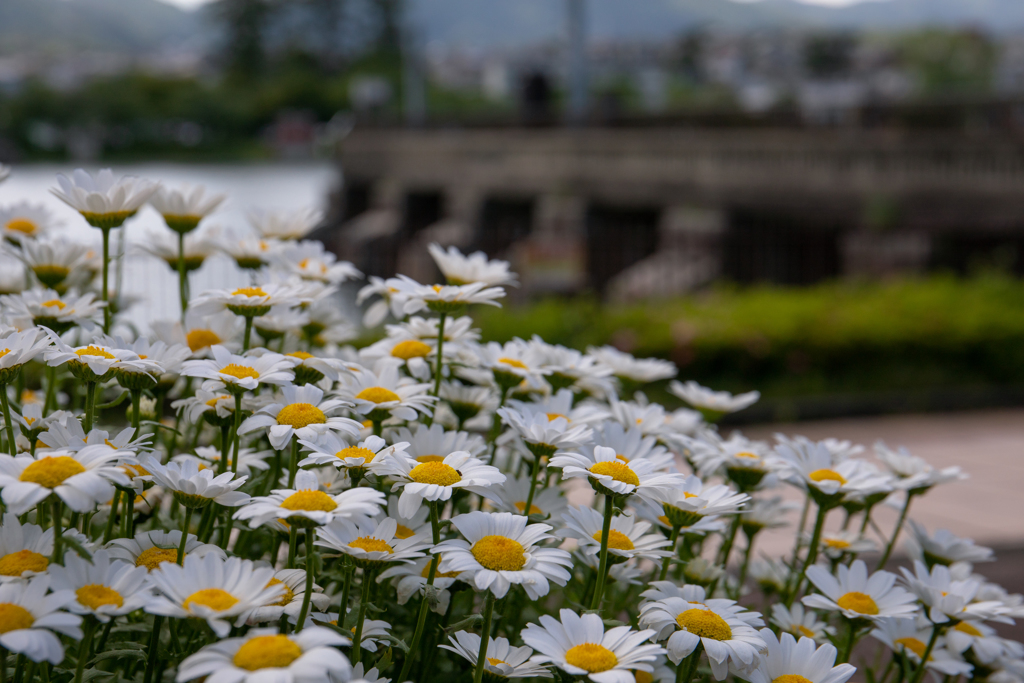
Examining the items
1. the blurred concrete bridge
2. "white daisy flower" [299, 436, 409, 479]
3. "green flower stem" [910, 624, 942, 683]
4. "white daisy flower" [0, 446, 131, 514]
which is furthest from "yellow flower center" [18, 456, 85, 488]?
the blurred concrete bridge

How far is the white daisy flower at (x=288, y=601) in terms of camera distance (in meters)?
1.41

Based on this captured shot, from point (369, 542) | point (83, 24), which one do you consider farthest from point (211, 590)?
point (83, 24)

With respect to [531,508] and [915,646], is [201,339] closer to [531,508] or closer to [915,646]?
[531,508]

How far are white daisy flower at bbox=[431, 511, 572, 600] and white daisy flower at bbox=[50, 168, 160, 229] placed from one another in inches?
37.5

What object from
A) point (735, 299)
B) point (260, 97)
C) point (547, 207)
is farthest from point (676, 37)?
point (735, 299)

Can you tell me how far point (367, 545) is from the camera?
1459mm

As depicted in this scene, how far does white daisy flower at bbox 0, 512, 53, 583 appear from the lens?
1345 millimetres

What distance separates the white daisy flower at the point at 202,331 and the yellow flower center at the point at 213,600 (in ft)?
2.69

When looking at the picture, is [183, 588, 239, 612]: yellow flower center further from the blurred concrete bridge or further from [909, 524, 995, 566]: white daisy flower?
the blurred concrete bridge

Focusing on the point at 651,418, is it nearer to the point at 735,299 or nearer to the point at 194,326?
the point at 194,326

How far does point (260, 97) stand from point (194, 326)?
83849mm

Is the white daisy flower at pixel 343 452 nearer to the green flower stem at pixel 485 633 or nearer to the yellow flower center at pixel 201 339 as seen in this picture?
the green flower stem at pixel 485 633

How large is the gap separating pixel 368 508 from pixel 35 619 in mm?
444

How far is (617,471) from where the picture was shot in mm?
1569
